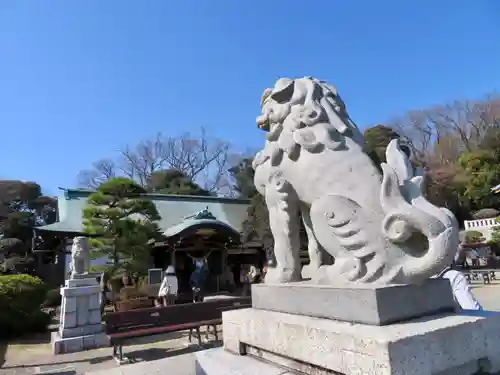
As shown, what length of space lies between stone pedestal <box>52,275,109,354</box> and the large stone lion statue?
19.4ft

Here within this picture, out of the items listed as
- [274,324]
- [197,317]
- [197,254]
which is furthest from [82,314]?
[197,254]

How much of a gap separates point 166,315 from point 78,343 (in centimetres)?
176

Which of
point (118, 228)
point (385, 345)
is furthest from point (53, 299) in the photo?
→ point (385, 345)

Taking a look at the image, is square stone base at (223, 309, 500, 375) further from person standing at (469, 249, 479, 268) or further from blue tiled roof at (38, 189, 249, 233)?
person standing at (469, 249, 479, 268)

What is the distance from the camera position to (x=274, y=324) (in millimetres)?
2369

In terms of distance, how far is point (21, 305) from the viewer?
29.4ft

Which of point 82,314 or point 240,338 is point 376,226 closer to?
point 240,338

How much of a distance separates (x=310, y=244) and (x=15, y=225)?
82.3 feet

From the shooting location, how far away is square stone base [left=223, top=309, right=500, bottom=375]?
1.71m

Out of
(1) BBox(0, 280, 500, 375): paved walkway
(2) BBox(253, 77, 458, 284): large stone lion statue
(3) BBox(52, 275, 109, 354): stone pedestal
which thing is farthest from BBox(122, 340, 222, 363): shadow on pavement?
(2) BBox(253, 77, 458, 284): large stone lion statue

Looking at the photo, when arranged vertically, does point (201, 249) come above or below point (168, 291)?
above

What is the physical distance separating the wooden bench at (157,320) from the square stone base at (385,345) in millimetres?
4686

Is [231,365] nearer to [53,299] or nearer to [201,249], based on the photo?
[53,299]

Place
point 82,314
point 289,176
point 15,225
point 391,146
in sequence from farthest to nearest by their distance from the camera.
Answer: point 15,225
point 82,314
point 289,176
point 391,146
